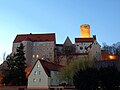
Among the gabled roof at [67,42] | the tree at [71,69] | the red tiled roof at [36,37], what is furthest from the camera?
the gabled roof at [67,42]

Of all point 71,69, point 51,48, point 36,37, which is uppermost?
point 36,37

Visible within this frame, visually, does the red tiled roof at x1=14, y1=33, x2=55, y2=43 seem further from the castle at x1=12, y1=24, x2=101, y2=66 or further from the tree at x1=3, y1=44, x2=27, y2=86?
the tree at x1=3, y1=44, x2=27, y2=86

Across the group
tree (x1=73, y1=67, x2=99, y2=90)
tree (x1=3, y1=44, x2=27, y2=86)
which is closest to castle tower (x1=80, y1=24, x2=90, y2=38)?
tree (x1=3, y1=44, x2=27, y2=86)

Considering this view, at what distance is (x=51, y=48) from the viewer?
10850 centimetres

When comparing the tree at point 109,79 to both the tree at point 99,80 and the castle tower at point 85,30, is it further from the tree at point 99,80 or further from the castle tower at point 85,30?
the castle tower at point 85,30

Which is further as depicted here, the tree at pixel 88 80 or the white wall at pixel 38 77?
the white wall at pixel 38 77

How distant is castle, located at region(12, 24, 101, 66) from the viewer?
10212cm

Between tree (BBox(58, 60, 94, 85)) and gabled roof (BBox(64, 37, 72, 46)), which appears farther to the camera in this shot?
gabled roof (BBox(64, 37, 72, 46))

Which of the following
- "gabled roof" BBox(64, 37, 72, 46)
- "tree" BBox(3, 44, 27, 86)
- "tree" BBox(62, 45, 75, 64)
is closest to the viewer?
"tree" BBox(3, 44, 27, 86)

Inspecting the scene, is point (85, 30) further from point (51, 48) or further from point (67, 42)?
point (51, 48)

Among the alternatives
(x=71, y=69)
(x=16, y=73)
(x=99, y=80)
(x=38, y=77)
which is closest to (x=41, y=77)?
(x=38, y=77)

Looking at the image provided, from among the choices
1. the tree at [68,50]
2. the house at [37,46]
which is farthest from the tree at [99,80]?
the house at [37,46]

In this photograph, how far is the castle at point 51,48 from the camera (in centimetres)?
10212

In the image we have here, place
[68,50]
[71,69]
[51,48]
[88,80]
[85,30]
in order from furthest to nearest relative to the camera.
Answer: [85,30]
[51,48]
[68,50]
[71,69]
[88,80]
